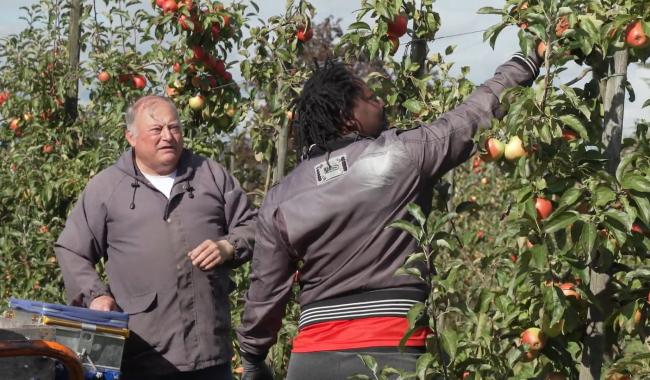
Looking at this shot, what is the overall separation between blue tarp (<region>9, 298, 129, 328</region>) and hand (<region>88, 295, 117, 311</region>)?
28 cm

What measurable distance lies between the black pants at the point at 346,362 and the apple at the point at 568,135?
26.9 inches

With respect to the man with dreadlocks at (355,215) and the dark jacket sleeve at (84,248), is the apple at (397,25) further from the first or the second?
the dark jacket sleeve at (84,248)

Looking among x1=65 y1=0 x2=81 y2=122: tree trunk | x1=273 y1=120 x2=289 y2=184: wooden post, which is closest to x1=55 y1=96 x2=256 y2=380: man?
x1=273 y1=120 x2=289 y2=184: wooden post

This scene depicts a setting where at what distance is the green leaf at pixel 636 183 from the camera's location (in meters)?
2.56

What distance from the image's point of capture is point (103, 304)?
3578mm

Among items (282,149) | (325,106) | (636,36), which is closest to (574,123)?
(636,36)

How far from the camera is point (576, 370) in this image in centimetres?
313

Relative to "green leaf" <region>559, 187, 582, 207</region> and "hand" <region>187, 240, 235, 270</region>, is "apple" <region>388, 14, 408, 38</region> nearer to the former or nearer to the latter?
"hand" <region>187, 240, 235, 270</region>

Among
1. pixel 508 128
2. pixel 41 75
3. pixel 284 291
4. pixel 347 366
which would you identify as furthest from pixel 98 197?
pixel 41 75

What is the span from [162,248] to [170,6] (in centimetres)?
199

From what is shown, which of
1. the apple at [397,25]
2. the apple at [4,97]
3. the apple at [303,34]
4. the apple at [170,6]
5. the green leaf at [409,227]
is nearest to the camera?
the green leaf at [409,227]

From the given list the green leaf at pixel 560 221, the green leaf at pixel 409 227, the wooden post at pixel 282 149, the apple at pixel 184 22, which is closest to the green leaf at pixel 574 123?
the green leaf at pixel 560 221

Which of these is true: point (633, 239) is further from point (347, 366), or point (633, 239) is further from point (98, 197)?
point (98, 197)

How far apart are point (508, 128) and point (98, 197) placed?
5.63 feet
